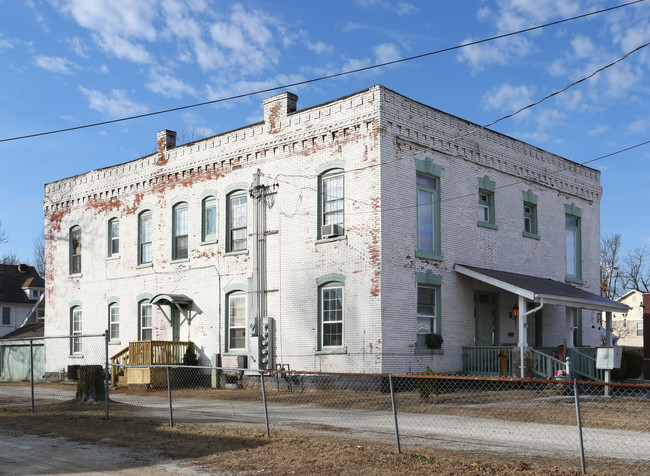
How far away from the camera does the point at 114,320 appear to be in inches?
1158

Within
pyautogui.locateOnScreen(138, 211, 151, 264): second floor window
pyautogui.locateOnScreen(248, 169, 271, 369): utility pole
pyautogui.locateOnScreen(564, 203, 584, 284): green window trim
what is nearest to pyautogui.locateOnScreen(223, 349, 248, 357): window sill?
pyautogui.locateOnScreen(248, 169, 271, 369): utility pole

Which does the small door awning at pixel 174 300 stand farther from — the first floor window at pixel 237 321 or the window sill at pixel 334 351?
the window sill at pixel 334 351

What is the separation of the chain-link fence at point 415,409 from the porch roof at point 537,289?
105 inches

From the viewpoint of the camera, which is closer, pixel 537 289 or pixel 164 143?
pixel 537 289

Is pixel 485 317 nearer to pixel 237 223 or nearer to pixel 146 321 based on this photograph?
pixel 237 223

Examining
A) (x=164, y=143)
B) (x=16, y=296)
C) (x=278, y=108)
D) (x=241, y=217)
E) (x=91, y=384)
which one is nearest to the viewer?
(x=91, y=384)

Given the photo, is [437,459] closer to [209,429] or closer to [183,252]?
[209,429]

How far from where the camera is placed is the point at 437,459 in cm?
1033

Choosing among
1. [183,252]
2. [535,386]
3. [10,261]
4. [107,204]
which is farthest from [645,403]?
[10,261]

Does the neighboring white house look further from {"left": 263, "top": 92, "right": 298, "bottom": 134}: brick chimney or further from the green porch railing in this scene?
{"left": 263, "top": 92, "right": 298, "bottom": 134}: brick chimney

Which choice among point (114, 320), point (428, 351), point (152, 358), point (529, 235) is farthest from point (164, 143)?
point (529, 235)

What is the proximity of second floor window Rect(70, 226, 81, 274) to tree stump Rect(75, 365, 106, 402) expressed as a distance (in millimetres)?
13708

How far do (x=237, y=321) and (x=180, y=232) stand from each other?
4459 millimetres

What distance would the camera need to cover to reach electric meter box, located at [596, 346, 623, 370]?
20.1m
